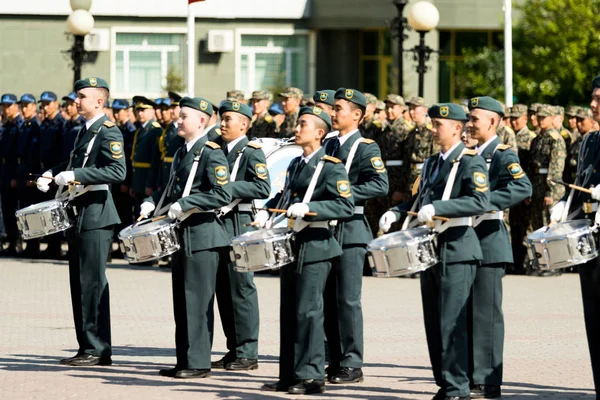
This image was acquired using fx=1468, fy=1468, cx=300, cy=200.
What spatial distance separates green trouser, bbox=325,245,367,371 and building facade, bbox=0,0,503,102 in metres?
27.2

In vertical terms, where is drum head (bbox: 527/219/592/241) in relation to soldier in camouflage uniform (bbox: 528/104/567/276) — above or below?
below

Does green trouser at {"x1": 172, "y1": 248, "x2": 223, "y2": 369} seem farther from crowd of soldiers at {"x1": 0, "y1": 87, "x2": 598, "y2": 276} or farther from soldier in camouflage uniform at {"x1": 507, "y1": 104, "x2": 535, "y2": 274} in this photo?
soldier in camouflage uniform at {"x1": 507, "y1": 104, "x2": 535, "y2": 274}

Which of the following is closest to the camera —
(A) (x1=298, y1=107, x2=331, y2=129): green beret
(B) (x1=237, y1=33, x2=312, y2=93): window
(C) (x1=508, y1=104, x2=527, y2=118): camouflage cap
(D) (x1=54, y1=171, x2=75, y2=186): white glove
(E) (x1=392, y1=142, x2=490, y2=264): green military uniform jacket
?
(E) (x1=392, y1=142, x2=490, y2=264): green military uniform jacket

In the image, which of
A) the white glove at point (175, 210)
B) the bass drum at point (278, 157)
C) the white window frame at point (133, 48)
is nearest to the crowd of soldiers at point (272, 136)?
the bass drum at point (278, 157)

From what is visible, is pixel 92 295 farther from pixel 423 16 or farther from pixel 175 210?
pixel 423 16

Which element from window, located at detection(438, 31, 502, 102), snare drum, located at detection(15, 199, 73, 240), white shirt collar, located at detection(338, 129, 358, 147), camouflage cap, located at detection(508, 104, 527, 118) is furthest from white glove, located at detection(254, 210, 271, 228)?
window, located at detection(438, 31, 502, 102)

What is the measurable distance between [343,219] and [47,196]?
436 inches

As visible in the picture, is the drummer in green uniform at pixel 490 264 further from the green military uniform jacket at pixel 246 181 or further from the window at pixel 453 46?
the window at pixel 453 46

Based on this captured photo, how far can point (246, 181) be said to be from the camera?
11328mm

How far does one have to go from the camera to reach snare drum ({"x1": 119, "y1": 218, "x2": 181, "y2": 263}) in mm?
10430

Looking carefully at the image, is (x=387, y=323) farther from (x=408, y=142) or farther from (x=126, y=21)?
(x=126, y=21)

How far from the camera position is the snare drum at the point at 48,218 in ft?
37.4

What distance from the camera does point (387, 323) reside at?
46.0 ft

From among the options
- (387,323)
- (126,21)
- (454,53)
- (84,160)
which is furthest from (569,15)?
(84,160)
